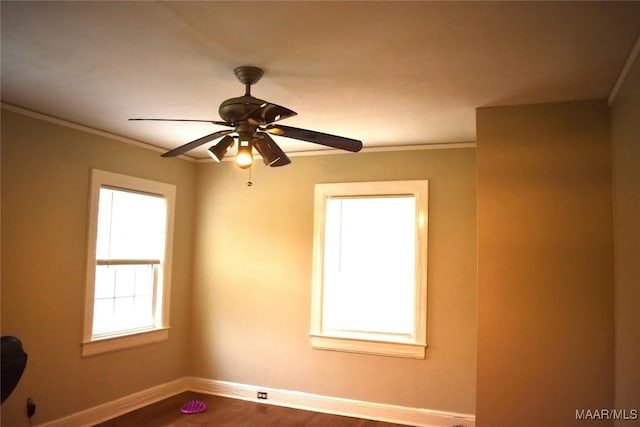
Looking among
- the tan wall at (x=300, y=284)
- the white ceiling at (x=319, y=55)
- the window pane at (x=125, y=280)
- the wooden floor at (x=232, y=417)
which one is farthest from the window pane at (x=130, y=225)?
the wooden floor at (x=232, y=417)

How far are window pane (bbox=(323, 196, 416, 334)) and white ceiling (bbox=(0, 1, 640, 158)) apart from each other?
121 centimetres

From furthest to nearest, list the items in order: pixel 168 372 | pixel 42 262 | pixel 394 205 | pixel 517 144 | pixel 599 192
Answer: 1. pixel 168 372
2. pixel 394 205
3. pixel 42 262
4. pixel 517 144
5. pixel 599 192

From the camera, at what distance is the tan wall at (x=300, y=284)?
437 cm

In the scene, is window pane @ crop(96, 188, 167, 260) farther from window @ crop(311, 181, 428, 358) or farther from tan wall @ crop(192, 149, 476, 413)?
window @ crop(311, 181, 428, 358)

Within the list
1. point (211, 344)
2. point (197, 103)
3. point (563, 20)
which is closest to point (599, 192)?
point (563, 20)

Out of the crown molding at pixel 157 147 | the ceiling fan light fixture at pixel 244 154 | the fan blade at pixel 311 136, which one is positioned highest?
the crown molding at pixel 157 147

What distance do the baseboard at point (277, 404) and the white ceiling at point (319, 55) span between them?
253 cm

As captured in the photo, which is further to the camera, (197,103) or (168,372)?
(168,372)

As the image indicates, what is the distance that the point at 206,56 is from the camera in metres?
2.64

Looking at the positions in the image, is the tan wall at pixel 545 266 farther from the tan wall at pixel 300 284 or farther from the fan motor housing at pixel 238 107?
the fan motor housing at pixel 238 107

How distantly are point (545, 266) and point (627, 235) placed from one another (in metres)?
0.61

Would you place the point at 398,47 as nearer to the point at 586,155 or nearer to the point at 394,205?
the point at 586,155

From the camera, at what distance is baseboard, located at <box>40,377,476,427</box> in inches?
165

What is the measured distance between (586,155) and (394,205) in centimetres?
190
